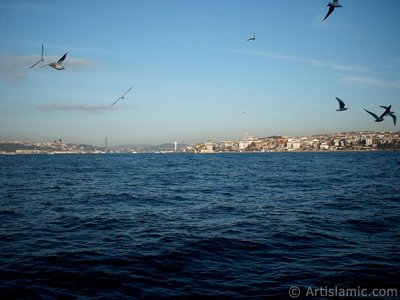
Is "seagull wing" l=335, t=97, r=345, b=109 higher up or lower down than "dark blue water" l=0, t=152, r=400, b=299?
higher up

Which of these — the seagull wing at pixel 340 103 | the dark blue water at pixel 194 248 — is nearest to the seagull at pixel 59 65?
the dark blue water at pixel 194 248

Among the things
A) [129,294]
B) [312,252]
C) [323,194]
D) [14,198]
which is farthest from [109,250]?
[323,194]

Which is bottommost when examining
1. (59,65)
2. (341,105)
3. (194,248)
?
(194,248)

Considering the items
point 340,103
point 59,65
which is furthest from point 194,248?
A: point 340,103

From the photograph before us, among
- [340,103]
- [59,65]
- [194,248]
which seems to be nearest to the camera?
[194,248]

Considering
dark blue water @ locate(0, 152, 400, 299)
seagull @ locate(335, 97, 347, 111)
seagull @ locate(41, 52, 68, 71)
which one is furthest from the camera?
seagull @ locate(335, 97, 347, 111)

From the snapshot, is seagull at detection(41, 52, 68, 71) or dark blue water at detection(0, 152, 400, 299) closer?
dark blue water at detection(0, 152, 400, 299)

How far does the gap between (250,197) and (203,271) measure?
13784mm

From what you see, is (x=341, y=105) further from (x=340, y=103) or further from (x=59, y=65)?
(x=59, y=65)

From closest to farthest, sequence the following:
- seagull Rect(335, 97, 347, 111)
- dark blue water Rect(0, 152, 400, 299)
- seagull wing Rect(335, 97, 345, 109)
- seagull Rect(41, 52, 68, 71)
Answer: dark blue water Rect(0, 152, 400, 299)
seagull Rect(41, 52, 68, 71)
seagull Rect(335, 97, 347, 111)
seagull wing Rect(335, 97, 345, 109)

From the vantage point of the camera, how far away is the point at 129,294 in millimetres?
7141

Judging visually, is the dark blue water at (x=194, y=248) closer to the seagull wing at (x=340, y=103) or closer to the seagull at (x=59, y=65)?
the seagull wing at (x=340, y=103)

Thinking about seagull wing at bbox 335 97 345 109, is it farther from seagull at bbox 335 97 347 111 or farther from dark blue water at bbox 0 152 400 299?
dark blue water at bbox 0 152 400 299

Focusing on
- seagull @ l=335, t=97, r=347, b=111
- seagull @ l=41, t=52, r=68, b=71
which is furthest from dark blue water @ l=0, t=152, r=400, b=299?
seagull @ l=41, t=52, r=68, b=71
